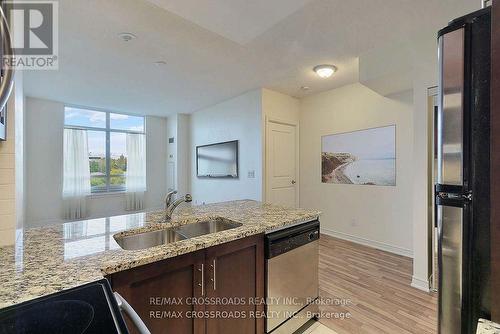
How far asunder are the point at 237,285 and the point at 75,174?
527 cm

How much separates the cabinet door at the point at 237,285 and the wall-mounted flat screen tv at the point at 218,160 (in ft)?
10.2

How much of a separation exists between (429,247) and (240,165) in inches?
119

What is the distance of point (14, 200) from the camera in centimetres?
129

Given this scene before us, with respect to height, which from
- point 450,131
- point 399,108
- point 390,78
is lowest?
point 450,131

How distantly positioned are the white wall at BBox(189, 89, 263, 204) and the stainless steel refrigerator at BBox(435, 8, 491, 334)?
10.6 ft

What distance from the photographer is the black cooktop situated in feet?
2.04

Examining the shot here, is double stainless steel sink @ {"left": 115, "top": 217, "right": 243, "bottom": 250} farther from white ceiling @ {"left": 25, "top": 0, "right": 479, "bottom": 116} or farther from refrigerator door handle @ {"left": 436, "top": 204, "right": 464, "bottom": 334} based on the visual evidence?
white ceiling @ {"left": 25, "top": 0, "right": 479, "bottom": 116}

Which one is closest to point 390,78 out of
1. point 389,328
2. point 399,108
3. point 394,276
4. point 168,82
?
point 399,108

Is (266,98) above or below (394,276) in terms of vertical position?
above

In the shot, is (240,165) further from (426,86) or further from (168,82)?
(426,86)

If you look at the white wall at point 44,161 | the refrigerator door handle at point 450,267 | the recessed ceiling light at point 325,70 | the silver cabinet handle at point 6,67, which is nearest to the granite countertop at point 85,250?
the silver cabinet handle at point 6,67

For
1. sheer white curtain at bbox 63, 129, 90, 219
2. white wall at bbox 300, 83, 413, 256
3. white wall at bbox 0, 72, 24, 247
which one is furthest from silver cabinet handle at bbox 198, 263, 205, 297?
sheer white curtain at bbox 63, 129, 90, 219

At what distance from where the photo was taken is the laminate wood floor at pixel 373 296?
6.24ft

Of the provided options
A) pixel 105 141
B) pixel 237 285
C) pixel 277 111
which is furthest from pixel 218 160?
pixel 237 285
